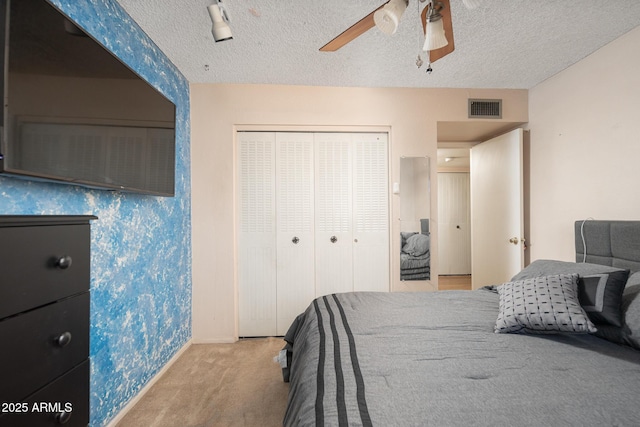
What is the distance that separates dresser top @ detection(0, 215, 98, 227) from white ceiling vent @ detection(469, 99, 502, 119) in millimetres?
3299

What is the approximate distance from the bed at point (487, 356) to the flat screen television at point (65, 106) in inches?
52.6

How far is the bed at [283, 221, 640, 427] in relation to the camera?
81 cm

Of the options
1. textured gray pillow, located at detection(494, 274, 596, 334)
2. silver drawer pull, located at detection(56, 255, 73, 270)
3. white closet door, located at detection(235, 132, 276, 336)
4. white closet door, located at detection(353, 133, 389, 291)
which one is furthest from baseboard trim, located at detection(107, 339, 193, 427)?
textured gray pillow, located at detection(494, 274, 596, 334)

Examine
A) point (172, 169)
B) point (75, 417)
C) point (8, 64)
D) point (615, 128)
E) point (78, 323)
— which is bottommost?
point (75, 417)

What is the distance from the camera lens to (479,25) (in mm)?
1888

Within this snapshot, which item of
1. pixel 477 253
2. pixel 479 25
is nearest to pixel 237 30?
pixel 479 25

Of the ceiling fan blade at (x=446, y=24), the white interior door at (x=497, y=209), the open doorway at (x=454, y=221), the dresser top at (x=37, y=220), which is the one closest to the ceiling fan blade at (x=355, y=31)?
the ceiling fan blade at (x=446, y=24)

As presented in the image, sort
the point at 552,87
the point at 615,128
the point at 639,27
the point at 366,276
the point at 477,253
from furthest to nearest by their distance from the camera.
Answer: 1. the point at 477,253
2. the point at 366,276
3. the point at 552,87
4. the point at 615,128
5. the point at 639,27

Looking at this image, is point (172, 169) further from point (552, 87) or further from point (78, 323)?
point (552, 87)

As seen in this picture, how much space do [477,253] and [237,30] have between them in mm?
3433

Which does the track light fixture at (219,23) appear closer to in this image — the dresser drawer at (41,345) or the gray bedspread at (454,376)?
the dresser drawer at (41,345)

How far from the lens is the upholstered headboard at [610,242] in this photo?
1.73m

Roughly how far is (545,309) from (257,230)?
2314mm

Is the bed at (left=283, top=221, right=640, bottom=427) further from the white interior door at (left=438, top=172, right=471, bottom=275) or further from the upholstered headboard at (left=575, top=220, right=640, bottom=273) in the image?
the white interior door at (left=438, top=172, right=471, bottom=275)
